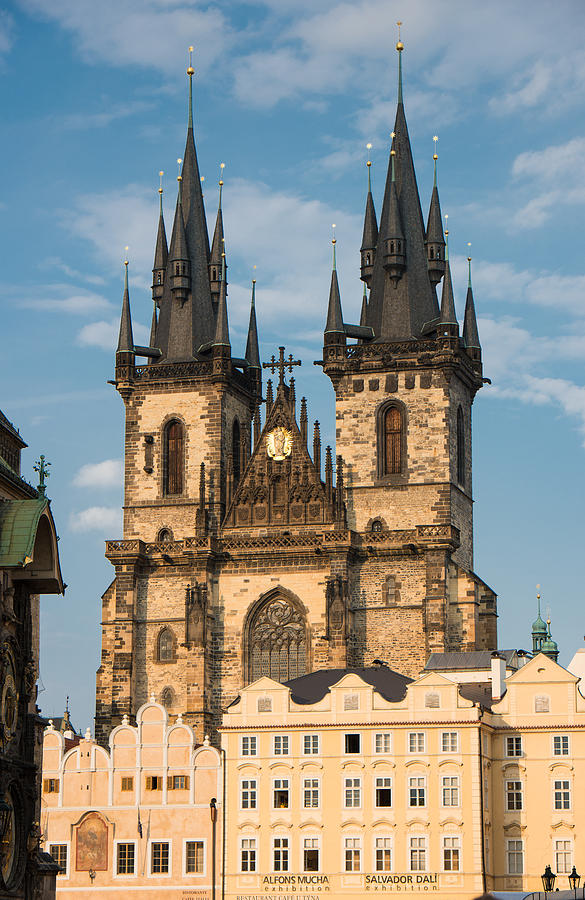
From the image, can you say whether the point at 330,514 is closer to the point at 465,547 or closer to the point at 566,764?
the point at 465,547

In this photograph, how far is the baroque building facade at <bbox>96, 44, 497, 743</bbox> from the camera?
8162cm

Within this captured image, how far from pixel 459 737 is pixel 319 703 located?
5.74m

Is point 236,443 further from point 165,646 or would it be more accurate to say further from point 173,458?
point 165,646

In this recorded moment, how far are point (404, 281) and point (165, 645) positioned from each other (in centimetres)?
2022

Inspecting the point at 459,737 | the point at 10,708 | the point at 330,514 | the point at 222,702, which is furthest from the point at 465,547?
the point at 10,708

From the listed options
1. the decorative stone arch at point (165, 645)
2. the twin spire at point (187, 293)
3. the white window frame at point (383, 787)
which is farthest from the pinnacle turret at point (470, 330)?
the white window frame at point (383, 787)

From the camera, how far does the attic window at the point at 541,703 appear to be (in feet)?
226

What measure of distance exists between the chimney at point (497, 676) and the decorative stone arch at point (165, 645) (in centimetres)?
1690

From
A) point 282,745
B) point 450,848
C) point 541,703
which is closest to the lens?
point 450,848

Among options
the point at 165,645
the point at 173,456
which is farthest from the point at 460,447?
the point at 165,645

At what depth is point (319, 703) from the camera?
70062mm

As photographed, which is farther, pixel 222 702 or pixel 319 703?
pixel 222 702

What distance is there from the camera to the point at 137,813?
6988cm

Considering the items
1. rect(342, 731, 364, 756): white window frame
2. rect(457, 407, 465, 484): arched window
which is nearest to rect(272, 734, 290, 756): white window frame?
rect(342, 731, 364, 756): white window frame
